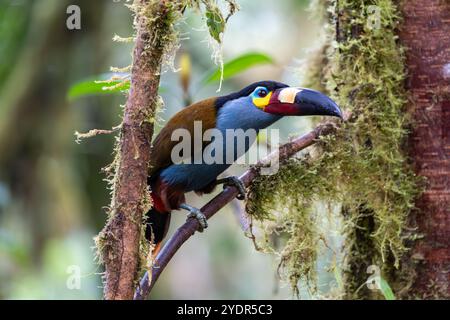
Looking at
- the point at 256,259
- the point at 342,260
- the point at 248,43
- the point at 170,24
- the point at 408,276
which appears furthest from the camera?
the point at 256,259

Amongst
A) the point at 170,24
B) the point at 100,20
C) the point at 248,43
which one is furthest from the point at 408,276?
the point at 248,43

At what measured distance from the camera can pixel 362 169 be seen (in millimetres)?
2689

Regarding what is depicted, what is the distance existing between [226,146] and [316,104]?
1.71 ft

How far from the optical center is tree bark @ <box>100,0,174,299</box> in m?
1.87

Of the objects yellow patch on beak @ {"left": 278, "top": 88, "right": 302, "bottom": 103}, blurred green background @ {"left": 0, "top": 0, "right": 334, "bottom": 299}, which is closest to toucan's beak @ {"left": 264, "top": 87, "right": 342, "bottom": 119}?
yellow patch on beak @ {"left": 278, "top": 88, "right": 302, "bottom": 103}

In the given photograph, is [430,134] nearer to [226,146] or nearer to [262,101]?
[262,101]

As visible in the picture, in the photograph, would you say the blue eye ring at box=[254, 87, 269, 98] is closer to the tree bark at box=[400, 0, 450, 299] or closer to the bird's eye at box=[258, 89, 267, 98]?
the bird's eye at box=[258, 89, 267, 98]

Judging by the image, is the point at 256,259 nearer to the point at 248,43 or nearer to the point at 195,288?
the point at 195,288

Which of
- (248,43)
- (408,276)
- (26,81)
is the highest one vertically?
(248,43)

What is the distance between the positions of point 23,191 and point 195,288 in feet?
8.20

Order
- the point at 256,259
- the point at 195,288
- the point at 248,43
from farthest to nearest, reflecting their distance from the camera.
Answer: the point at 256,259 → the point at 195,288 → the point at 248,43

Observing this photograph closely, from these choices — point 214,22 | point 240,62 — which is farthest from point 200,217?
point 240,62

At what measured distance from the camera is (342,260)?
2.87 metres

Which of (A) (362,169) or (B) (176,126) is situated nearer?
(A) (362,169)
